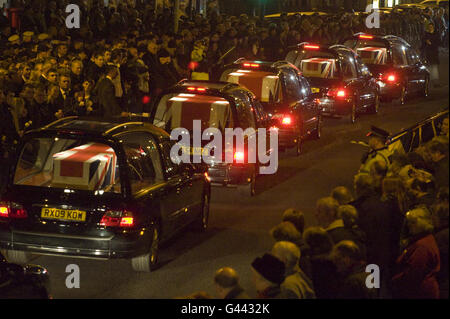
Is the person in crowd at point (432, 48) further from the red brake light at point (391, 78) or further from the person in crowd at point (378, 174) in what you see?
the person in crowd at point (378, 174)

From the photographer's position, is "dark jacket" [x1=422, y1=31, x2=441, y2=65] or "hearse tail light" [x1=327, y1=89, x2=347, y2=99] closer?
"hearse tail light" [x1=327, y1=89, x2=347, y2=99]

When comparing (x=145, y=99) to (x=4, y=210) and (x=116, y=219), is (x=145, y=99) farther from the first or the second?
(x=116, y=219)

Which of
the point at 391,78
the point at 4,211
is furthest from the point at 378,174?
the point at 391,78

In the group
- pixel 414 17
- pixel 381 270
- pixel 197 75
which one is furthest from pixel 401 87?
pixel 381 270

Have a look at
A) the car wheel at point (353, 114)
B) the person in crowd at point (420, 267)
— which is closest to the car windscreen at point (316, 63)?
the car wheel at point (353, 114)

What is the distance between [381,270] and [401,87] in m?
19.8

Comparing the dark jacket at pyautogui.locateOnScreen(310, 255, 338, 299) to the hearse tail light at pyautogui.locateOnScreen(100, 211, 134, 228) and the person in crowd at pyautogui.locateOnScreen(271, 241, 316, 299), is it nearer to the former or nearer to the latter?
the person in crowd at pyautogui.locateOnScreen(271, 241, 316, 299)

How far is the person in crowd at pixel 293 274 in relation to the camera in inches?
275

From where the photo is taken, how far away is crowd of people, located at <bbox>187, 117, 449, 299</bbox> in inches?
277

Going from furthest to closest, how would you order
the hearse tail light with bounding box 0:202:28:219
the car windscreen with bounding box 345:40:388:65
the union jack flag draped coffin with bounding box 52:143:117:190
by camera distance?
the car windscreen with bounding box 345:40:388:65 < the union jack flag draped coffin with bounding box 52:143:117:190 < the hearse tail light with bounding box 0:202:28:219

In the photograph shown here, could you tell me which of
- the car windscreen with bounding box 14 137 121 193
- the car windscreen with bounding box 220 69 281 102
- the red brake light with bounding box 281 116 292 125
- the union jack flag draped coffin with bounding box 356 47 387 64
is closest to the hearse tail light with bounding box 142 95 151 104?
the car windscreen with bounding box 220 69 281 102

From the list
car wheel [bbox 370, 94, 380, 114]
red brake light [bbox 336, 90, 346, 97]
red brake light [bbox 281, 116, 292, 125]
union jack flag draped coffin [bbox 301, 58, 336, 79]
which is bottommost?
car wheel [bbox 370, 94, 380, 114]

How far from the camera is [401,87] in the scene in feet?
92.3

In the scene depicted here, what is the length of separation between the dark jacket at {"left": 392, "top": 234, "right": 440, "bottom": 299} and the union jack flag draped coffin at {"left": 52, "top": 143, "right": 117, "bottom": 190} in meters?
4.08
